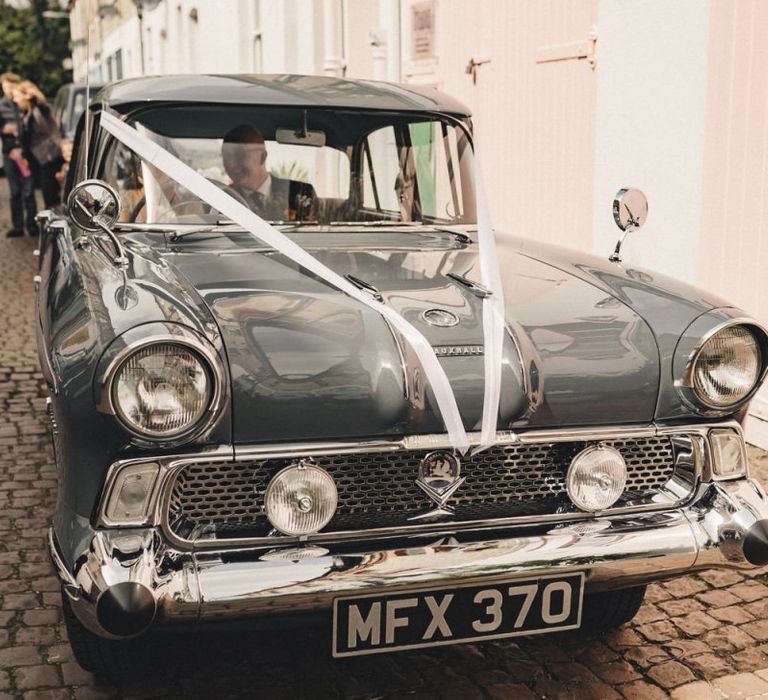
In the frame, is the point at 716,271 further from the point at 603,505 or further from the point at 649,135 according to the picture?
the point at 603,505

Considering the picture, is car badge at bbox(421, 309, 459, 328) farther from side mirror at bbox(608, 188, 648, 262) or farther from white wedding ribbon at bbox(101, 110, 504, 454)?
side mirror at bbox(608, 188, 648, 262)

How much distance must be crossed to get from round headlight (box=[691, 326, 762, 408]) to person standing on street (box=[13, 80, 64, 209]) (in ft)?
31.2

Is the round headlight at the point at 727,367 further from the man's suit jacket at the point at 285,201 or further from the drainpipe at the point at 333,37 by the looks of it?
the drainpipe at the point at 333,37

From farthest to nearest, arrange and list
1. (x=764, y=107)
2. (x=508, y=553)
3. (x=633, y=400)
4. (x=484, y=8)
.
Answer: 1. (x=484, y=8)
2. (x=764, y=107)
3. (x=633, y=400)
4. (x=508, y=553)

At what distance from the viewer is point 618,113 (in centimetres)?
612

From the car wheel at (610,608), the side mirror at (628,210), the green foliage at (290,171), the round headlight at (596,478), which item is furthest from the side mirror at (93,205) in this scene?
the car wheel at (610,608)

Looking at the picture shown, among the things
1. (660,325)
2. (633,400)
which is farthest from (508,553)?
(660,325)

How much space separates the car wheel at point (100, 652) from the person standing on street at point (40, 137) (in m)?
9.05

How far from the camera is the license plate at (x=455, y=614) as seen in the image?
93.1 inches

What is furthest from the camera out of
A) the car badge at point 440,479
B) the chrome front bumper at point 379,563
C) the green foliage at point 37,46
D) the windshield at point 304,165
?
the green foliage at point 37,46

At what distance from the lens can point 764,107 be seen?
16.3 feet

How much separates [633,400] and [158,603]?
1.24 m

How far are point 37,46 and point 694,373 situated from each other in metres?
45.1

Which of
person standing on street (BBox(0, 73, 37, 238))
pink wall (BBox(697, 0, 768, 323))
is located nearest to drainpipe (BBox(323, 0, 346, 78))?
person standing on street (BBox(0, 73, 37, 238))
